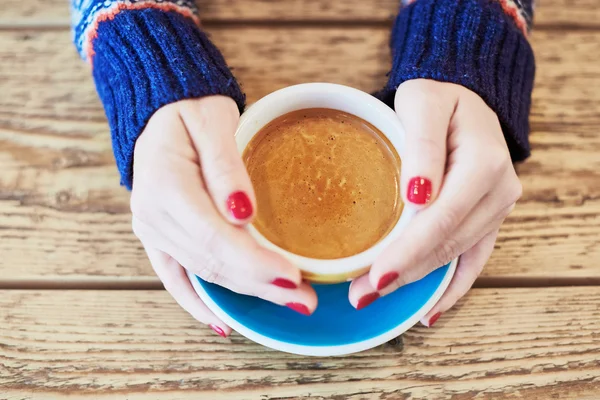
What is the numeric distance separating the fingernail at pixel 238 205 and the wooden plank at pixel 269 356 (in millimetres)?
215

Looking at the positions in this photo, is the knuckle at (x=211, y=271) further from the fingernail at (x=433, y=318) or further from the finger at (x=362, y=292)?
the fingernail at (x=433, y=318)

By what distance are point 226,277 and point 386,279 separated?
6.8 inches

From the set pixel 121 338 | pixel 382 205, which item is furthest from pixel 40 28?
pixel 382 205

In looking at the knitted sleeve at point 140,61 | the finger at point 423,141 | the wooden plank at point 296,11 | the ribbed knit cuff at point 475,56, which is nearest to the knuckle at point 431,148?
the finger at point 423,141

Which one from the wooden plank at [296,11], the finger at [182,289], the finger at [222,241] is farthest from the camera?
the wooden plank at [296,11]

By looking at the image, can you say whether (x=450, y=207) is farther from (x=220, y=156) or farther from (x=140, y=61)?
(x=140, y=61)

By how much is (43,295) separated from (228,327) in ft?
0.86

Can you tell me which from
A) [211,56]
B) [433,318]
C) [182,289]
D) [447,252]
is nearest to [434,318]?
[433,318]

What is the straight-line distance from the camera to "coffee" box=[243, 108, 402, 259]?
618 mm

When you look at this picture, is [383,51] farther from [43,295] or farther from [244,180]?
[43,295]

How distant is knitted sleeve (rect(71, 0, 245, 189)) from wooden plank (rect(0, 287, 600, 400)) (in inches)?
7.7

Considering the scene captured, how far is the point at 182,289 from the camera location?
Answer: 66cm

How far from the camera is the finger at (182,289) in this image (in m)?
0.66

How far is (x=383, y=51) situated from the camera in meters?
0.86
